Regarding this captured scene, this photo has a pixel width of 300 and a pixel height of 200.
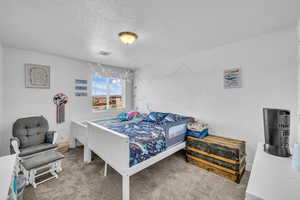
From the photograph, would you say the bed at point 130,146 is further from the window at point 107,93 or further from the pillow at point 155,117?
the window at point 107,93

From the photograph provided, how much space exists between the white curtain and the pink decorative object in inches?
43.8

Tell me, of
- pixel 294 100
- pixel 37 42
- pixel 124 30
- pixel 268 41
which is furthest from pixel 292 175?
pixel 37 42

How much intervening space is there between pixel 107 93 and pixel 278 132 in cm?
415

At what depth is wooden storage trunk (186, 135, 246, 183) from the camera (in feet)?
6.90

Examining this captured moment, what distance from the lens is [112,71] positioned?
435cm

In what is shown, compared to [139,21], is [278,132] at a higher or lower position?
lower

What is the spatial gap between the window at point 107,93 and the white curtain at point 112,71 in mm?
158

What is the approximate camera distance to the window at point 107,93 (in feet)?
13.2

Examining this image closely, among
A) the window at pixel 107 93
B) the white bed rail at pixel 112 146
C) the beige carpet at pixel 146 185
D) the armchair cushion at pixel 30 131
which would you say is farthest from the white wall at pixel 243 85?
the armchair cushion at pixel 30 131

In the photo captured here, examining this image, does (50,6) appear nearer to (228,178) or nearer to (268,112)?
(268,112)

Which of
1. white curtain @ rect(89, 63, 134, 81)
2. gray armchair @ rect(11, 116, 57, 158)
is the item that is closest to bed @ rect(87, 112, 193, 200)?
gray armchair @ rect(11, 116, 57, 158)

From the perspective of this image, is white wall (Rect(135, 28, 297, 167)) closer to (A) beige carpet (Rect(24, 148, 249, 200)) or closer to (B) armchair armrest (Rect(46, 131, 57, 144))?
(A) beige carpet (Rect(24, 148, 249, 200))

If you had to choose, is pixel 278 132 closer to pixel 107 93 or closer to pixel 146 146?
pixel 146 146

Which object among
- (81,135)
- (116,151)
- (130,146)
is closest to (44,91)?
(81,135)
